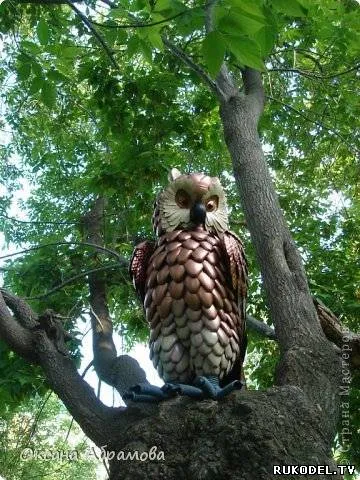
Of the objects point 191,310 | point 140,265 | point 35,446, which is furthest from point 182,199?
point 35,446

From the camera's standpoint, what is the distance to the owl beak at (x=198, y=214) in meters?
2.45

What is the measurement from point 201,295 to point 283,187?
390cm

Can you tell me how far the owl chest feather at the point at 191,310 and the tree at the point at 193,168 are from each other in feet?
0.75

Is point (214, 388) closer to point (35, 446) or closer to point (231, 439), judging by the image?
point (231, 439)

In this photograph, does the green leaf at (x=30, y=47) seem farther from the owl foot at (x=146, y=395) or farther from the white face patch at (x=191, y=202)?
the owl foot at (x=146, y=395)

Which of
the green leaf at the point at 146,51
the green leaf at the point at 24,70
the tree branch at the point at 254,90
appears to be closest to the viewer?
the green leaf at the point at 146,51

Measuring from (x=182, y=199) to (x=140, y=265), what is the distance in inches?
14.5

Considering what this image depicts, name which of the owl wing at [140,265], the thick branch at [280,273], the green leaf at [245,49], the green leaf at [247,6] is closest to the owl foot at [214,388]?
the thick branch at [280,273]

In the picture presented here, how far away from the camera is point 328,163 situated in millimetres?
6234

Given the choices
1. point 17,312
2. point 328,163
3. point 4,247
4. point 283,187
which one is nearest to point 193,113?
point 283,187

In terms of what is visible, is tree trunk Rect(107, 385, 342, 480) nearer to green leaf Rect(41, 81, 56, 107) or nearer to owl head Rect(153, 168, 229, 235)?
owl head Rect(153, 168, 229, 235)

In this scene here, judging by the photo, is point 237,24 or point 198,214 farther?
point 198,214

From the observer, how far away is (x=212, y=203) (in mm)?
2553

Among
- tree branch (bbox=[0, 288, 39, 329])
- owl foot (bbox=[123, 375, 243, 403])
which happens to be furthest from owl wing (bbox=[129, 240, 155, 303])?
owl foot (bbox=[123, 375, 243, 403])
